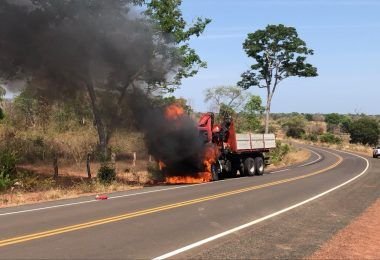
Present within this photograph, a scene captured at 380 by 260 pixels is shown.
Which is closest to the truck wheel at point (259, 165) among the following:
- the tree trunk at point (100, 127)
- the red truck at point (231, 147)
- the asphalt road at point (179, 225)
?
the red truck at point (231, 147)

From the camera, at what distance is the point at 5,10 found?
57.4 ft

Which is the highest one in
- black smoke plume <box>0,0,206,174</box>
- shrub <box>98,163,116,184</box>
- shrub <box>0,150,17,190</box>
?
black smoke plume <box>0,0,206,174</box>

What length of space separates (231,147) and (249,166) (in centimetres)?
216

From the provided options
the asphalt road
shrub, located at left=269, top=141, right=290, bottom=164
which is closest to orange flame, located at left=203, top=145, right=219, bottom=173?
the asphalt road

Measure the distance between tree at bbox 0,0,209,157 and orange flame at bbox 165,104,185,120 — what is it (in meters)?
1.32

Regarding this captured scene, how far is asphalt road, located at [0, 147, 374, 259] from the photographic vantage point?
821 cm

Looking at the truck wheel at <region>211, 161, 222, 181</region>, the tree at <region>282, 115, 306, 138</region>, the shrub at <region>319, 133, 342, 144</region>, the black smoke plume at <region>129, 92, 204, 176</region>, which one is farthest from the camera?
the tree at <region>282, 115, 306, 138</region>

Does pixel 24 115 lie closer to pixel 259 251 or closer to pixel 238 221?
pixel 238 221

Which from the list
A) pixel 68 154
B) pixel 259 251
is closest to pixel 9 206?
pixel 259 251

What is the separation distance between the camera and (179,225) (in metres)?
10.7

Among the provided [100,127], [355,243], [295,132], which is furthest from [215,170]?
[295,132]

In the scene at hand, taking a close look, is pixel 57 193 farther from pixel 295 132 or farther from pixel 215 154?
pixel 295 132

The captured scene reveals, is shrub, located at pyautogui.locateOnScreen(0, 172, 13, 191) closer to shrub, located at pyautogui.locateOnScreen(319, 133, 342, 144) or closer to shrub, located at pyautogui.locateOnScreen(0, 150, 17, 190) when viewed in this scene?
shrub, located at pyautogui.locateOnScreen(0, 150, 17, 190)

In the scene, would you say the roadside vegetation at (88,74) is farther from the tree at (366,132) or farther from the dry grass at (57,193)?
the tree at (366,132)
